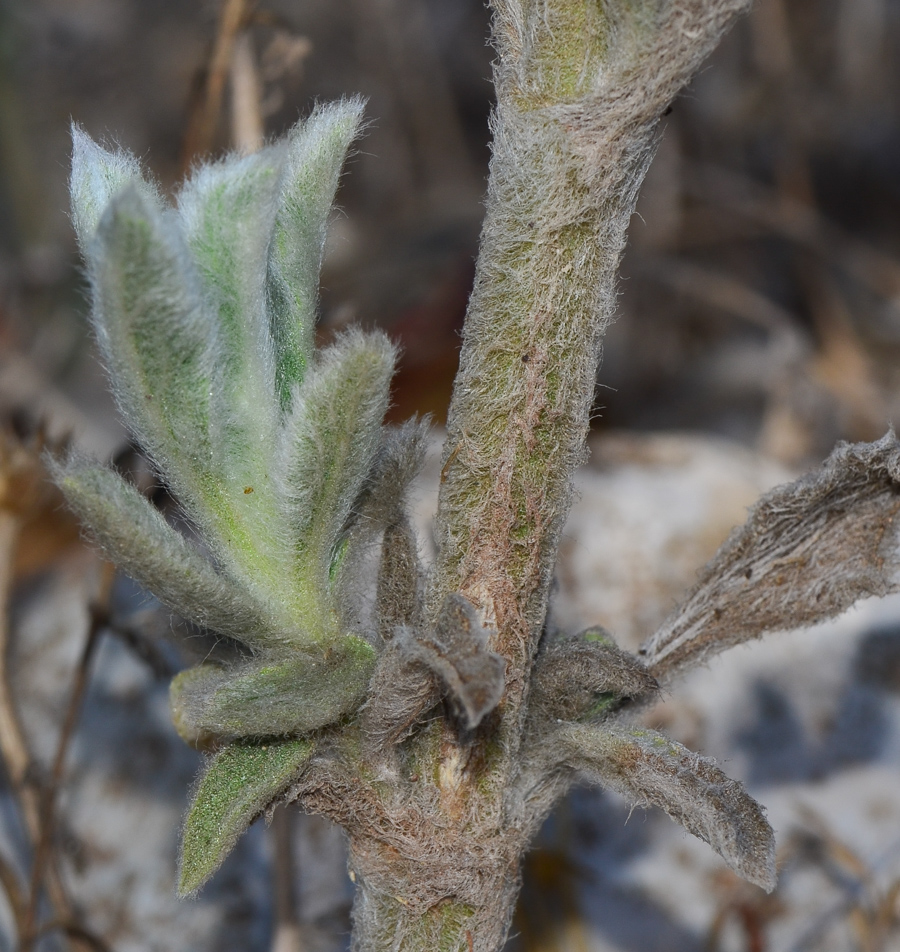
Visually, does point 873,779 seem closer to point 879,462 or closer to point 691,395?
point 879,462

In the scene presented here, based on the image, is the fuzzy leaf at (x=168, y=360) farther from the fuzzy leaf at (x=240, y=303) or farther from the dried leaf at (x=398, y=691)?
the dried leaf at (x=398, y=691)

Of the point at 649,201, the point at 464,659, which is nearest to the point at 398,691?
the point at 464,659

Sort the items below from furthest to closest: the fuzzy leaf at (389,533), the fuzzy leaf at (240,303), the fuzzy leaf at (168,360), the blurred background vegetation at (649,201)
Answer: the blurred background vegetation at (649,201)
the fuzzy leaf at (389,533)
the fuzzy leaf at (240,303)
the fuzzy leaf at (168,360)

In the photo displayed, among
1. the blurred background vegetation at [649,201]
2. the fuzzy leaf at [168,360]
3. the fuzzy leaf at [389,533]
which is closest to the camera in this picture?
the fuzzy leaf at [168,360]

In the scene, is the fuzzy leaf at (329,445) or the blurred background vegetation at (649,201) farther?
the blurred background vegetation at (649,201)

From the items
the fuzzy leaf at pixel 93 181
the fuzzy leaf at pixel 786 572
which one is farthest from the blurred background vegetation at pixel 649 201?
the fuzzy leaf at pixel 93 181

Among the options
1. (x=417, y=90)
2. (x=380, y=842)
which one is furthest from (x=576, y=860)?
(x=417, y=90)

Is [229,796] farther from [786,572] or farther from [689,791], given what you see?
[786,572]
